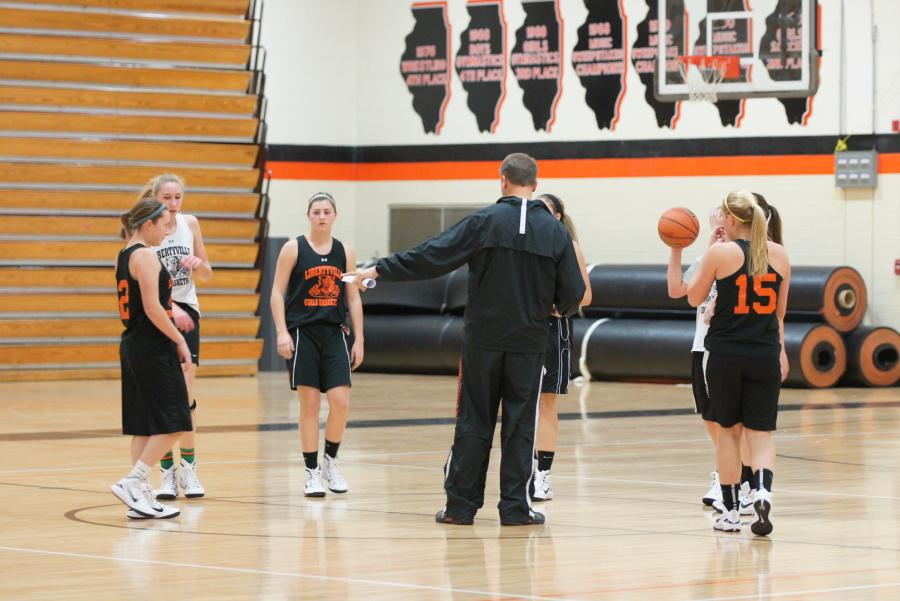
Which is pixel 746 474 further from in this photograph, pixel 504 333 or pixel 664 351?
pixel 664 351

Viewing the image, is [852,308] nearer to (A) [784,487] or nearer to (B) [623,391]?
(B) [623,391]

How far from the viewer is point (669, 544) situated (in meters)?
7.71

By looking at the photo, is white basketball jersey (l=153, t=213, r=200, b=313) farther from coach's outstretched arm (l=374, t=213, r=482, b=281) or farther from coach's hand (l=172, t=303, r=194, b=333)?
coach's outstretched arm (l=374, t=213, r=482, b=281)

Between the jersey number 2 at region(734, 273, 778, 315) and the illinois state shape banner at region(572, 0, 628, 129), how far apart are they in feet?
47.2

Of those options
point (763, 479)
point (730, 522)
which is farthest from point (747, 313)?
point (730, 522)

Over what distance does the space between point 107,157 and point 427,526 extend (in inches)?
547

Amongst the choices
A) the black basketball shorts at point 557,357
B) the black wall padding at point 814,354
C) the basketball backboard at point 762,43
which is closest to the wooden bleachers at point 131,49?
the basketball backboard at point 762,43

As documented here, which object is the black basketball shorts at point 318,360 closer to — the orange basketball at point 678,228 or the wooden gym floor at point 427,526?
the wooden gym floor at point 427,526

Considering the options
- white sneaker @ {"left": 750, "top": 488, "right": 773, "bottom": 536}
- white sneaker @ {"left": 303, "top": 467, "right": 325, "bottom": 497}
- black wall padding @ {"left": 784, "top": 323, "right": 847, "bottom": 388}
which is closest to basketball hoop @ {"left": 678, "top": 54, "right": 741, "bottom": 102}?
black wall padding @ {"left": 784, "top": 323, "right": 847, "bottom": 388}

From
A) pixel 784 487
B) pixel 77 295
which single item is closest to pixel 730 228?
pixel 784 487

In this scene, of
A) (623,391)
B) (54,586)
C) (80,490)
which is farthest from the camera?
(623,391)

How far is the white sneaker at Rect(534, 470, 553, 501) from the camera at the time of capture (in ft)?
30.5

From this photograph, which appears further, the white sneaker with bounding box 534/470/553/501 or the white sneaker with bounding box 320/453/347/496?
the white sneaker with bounding box 320/453/347/496

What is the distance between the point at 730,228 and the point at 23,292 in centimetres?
1423
